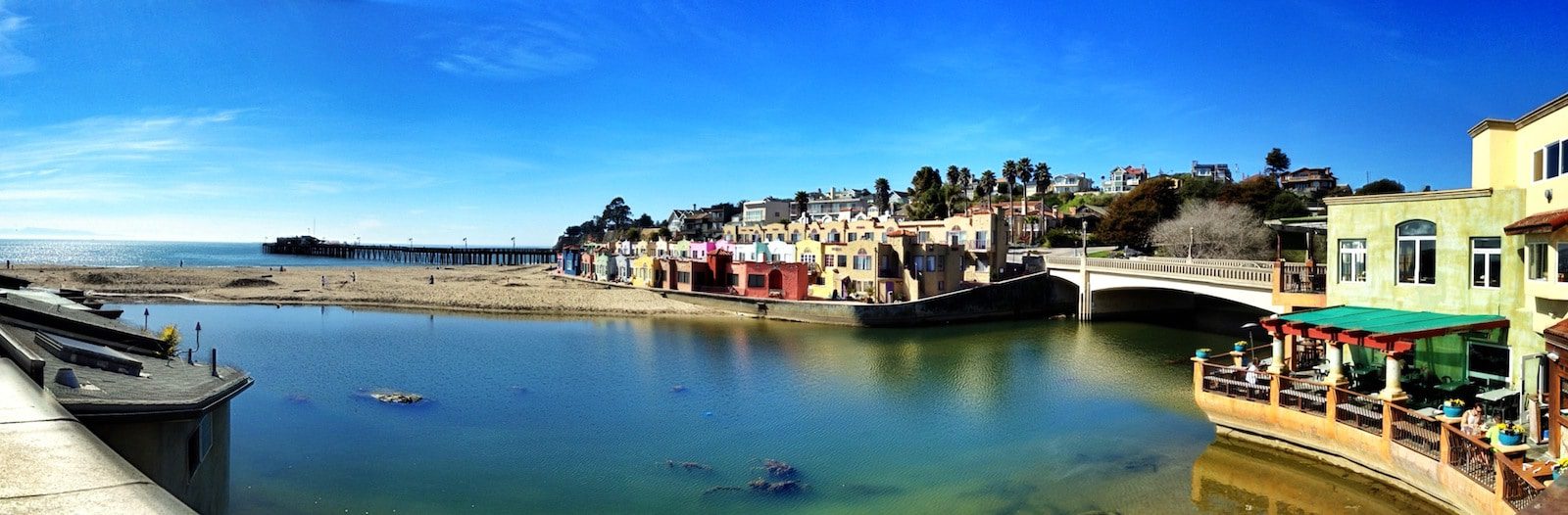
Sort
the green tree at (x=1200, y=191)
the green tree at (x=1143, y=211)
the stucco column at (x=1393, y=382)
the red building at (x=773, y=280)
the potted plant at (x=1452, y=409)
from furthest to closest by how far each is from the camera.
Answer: the green tree at (x=1200, y=191), the green tree at (x=1143, y=211), the red building at (x=773, y=280), the stucco column at (x=1393, y=382), the potted plant at (x=1452, y=409)

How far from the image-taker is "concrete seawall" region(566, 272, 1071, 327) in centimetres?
5128

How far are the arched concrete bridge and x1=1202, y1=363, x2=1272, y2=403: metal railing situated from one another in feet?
13.6

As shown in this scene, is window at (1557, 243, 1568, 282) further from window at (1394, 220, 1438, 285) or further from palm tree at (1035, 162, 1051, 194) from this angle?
palm tree at (1035, 162, 1051, 194)

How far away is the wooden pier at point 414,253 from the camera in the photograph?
14962 cm

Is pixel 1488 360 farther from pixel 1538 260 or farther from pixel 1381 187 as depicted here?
pixel 1381 187

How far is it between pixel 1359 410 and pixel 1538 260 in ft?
14.5

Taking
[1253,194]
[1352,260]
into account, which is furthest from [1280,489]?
[1253,194]

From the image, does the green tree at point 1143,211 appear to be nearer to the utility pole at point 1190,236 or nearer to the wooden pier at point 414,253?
the utility pole at point 1190,236

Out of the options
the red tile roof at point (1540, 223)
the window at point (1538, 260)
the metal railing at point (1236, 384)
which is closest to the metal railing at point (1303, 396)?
the metal railing at point (1236, 384)

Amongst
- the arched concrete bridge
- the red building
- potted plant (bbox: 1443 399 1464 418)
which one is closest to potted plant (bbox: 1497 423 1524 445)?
potted plant (bbox: 1443 399 1464 418)

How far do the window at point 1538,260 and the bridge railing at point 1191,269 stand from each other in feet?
51.6

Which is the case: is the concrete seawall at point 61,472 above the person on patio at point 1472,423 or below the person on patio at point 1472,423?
above

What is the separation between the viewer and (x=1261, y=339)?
42719 millimetres

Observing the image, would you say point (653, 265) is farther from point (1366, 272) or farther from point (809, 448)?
point (1366, 272)
